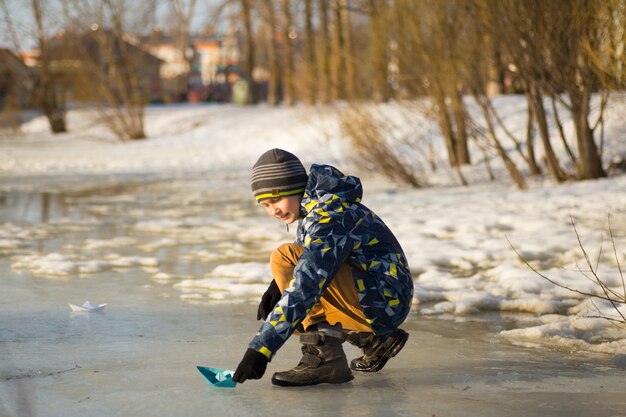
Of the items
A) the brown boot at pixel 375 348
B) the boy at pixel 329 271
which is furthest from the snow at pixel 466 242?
the boy at pixel 329 271

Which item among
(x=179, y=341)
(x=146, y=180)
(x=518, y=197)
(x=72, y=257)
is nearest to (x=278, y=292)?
(x=179, y=341)

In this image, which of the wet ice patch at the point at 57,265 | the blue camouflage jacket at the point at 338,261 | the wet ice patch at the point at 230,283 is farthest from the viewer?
the wet ice patch at the point at 57,265

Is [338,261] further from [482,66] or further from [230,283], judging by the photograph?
[482,66]

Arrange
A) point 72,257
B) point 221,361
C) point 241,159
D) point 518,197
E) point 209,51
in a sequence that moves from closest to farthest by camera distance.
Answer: point 221,361
point 72,257
point 518,197
point 241,159
point 209,51

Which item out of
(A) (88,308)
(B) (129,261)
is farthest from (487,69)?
(A) (88,308)

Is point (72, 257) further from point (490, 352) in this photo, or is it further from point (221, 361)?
point (490, 352)

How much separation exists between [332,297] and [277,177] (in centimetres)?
50

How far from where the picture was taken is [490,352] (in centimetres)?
414

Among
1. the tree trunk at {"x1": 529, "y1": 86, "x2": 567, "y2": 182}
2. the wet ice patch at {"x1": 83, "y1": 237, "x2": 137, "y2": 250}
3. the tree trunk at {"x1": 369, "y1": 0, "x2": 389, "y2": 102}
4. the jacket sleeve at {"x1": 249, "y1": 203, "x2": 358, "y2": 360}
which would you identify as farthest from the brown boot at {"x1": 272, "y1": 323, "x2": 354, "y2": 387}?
the tree trunk at {"x1": 369, "y1": 0, "x2": 389, "y2": 102}

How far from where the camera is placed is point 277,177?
11.4 feet

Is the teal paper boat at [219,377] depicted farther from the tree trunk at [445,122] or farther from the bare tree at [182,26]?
the bare tree at [182,26]

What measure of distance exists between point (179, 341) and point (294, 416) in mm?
1330

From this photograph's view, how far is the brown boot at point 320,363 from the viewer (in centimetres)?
353

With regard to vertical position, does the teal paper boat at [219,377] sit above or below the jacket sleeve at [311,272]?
below
